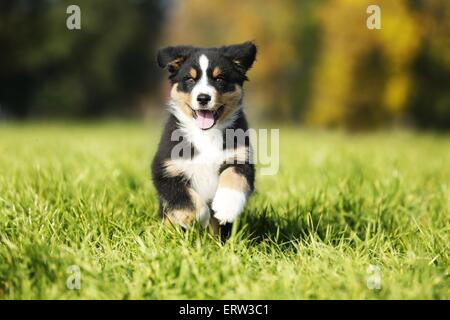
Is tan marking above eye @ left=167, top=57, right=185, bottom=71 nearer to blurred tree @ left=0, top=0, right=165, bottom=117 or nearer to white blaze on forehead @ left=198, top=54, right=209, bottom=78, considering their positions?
white blaze on forehead @ left=198, top=54, right=209, bottom=78

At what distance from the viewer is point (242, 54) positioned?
394 cm

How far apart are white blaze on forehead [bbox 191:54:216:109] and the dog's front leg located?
1.51 feet

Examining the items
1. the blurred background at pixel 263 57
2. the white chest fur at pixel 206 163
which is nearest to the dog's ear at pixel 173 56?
the white chest fur at pixel 206 163

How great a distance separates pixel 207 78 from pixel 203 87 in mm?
109

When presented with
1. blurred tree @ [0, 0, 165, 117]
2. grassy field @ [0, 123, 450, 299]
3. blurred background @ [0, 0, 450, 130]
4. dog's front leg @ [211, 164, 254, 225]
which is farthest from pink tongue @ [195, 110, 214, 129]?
blurred tree @ [0, 0, 165, 117]

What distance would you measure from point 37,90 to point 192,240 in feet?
80.0

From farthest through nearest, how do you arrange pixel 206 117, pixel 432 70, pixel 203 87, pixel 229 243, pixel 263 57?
1. pixel 263 57
2. pixel 432 70
3. pixel 206 117
4. pixel 203 87
5. pixel 229 243

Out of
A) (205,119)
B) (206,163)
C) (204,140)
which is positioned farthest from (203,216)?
(205,119)

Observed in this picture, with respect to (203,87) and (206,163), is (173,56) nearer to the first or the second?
(203,87)

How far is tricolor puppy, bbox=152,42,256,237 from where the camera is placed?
363cm

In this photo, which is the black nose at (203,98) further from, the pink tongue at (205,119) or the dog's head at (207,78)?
the pink tongue at (205,119)

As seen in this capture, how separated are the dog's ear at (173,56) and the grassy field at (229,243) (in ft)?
3.30

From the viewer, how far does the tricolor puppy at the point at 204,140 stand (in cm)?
363

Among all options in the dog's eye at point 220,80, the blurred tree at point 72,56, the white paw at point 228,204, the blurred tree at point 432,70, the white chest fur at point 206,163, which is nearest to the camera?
the white paw at point 228,204
